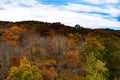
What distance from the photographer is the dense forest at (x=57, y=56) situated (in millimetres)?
46031

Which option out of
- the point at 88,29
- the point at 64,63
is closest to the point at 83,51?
the point at 64,63

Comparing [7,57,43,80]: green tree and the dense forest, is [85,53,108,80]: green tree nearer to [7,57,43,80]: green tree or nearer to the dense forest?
the dense forest

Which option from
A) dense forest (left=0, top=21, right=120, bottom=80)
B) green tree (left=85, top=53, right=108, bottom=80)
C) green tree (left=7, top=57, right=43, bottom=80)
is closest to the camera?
green tree (left=7, top=57, right=43, bottom=80)

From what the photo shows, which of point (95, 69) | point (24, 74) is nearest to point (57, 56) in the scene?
point (95, 69)

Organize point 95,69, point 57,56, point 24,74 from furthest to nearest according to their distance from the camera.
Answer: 1. point 57,56
2. point 95,69
3. point 24,74

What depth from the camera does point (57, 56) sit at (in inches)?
3174

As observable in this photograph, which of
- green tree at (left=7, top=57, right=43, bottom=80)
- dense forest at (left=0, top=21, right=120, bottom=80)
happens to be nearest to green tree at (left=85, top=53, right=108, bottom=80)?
dense forest at (left=0, top=21, right=120, bottom=80)

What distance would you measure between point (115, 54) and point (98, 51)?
7.15 feet

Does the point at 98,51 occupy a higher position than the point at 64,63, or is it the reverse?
the point at 98,51

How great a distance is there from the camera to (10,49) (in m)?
82.2

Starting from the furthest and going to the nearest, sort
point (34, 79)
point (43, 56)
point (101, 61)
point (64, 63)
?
point (43, 56) < point (64, 63) < point (101, 61) < point (34, 79)

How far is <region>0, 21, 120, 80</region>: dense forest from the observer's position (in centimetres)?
4603

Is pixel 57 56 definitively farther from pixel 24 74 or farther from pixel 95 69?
pixel 24 74

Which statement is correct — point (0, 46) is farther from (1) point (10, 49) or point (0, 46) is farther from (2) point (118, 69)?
(2) point (118, 69)
